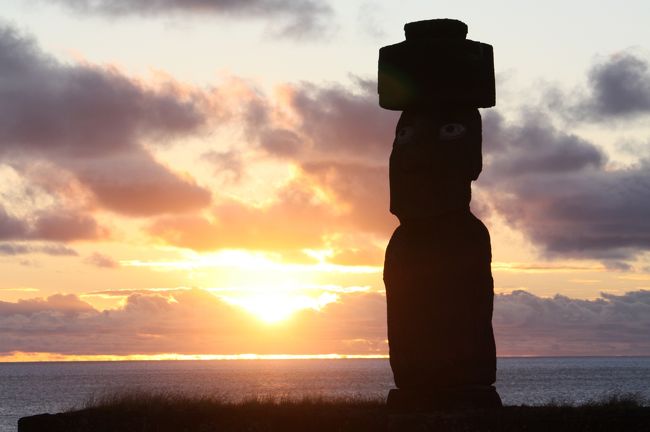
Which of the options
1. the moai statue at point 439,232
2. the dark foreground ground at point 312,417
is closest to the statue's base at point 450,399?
the moai statue at point 439,232

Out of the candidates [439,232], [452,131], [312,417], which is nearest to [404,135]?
[452,131]

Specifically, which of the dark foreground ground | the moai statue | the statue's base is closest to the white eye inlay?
the moai statue

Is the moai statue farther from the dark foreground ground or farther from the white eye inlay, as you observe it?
the dark foreground ground

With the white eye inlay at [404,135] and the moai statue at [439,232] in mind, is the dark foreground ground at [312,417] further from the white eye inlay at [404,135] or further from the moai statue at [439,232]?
the white eye inlay at [404,135]

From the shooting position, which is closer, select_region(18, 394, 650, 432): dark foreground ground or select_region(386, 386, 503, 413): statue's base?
select_region(18, 394, 650, 432): dark foreground ground

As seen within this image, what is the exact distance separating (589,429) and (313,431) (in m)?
5.46

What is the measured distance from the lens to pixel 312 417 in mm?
22922

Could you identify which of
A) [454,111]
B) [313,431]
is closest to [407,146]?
[454,111]

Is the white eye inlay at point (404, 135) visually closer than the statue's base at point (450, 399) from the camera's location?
No

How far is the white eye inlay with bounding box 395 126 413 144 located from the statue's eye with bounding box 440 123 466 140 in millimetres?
648

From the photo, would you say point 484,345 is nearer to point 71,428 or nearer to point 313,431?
point 313,431

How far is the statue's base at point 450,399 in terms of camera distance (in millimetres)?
20891

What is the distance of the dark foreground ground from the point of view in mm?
19969

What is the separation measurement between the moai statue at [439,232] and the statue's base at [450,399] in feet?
0.06
